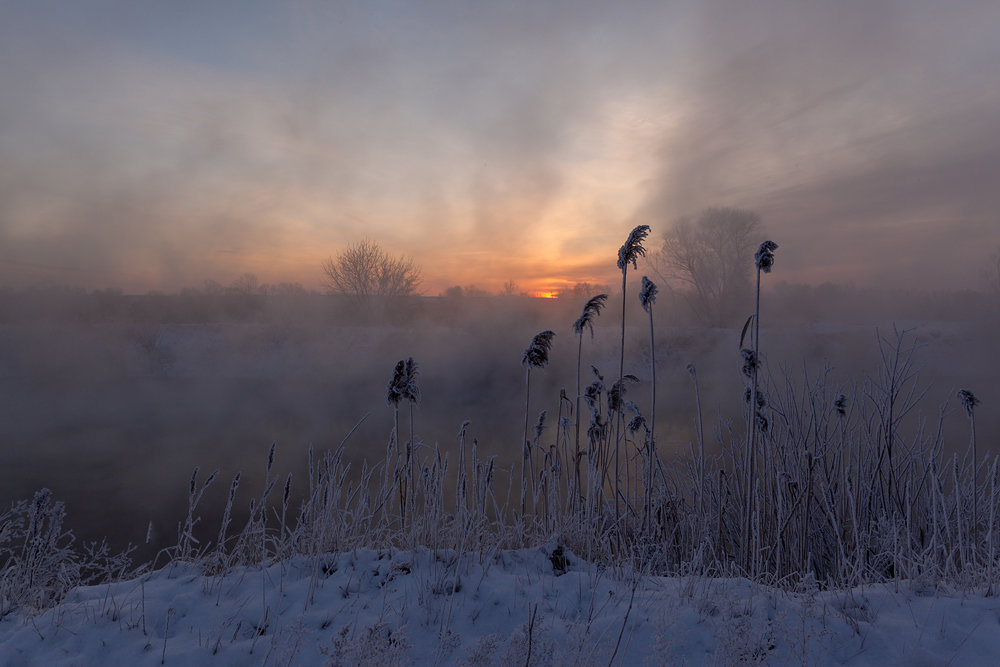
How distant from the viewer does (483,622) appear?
2.67 metres

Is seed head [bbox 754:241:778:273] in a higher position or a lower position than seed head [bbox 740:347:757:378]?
higher

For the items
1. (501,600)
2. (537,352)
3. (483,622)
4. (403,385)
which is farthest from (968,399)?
(403,385)

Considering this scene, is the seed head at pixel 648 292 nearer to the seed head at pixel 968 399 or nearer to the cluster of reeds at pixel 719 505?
the cluster of reeds at pixel 719 505

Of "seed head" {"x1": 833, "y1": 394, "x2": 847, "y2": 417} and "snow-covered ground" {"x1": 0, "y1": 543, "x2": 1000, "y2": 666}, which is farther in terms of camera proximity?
"seed head" {"x1": 833, "y1": 394, "x2": 847, "y2": 417}

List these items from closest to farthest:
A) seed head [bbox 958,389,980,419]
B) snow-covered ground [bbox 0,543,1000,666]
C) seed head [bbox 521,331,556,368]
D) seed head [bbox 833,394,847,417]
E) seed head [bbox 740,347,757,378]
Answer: snow-covered ground [bbox 0,543,1000,666] → seed head [bbox 740,347,757,378] → seed head [bbox 958,389,980,419] → seed head [bbox 521,331,556,368] → seed head [bbox 833,394,847,417]

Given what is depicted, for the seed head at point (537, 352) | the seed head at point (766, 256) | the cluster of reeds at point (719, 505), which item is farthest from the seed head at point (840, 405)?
the seed head at point (537, 352)

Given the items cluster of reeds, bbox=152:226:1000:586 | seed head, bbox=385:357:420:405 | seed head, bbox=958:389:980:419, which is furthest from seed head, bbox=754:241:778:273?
seed head, bbox=385:357:420:405

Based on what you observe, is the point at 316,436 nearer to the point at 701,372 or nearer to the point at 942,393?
the point at 701,372

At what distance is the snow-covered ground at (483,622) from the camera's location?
2.20 m

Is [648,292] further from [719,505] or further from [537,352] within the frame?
[719,505]

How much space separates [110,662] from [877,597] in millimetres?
3818

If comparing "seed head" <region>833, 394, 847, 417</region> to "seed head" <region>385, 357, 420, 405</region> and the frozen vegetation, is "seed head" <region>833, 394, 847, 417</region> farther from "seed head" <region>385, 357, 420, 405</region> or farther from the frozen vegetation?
"seed head" <region>385, 357, 420, 405</region>

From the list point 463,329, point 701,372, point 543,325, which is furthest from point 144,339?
point 701,372

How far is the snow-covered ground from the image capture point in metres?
2.20
